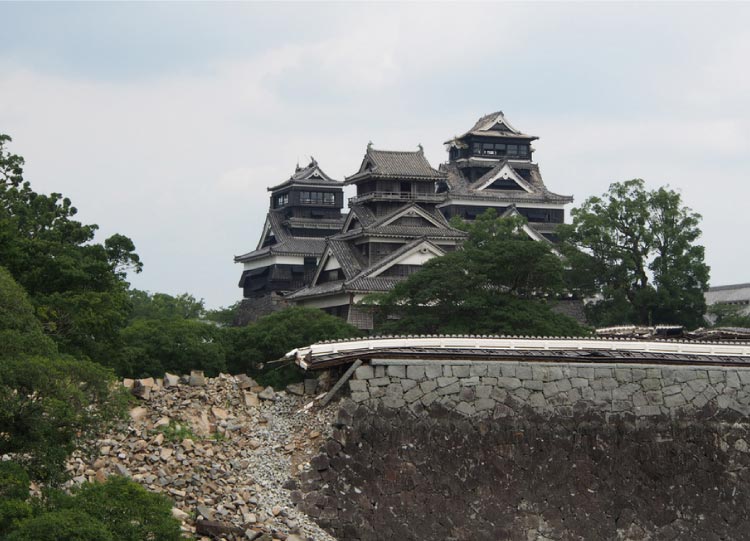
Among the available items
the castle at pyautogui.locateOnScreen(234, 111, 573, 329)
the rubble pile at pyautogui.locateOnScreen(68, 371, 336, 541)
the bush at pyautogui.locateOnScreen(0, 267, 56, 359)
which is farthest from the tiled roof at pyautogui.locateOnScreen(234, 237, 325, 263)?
the bush at pyautogui.locateOnScreen(0, 267, 56, 359)

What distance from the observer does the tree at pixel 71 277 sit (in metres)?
25.1

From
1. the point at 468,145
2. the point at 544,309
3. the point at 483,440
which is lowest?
the point at 483,440

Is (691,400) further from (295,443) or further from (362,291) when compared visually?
(362,291)

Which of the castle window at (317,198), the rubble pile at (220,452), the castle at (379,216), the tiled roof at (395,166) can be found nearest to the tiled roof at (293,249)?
the castle at (379,216)

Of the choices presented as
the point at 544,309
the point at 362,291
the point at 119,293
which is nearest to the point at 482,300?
the point at 544,309

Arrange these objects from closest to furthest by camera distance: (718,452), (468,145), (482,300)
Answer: (718,452) < (482,300) < (468,145)

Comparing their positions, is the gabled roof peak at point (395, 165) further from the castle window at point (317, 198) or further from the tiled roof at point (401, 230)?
the castle window at point (317, 198)

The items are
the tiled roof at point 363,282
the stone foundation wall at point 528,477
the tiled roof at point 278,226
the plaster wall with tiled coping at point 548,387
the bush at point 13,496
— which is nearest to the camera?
the bush at point 13,496

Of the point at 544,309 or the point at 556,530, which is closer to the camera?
the point at 556,530

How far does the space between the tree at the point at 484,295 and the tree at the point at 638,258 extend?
8.68m

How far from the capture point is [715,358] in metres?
23.3

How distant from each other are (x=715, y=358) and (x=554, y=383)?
3.32 m

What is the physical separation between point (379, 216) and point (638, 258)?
33.3 feet

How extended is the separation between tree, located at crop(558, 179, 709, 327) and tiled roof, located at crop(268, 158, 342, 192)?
14537 millimetres
